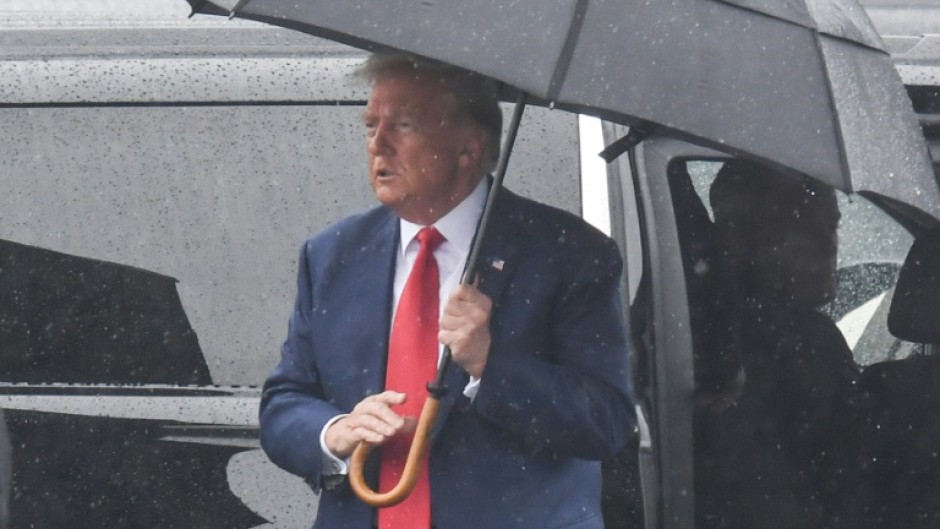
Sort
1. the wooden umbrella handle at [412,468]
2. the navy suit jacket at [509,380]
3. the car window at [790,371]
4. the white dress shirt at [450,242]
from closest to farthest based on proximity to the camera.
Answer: the wooden umbrella handle at [412,468] < the navy suit jacket at [509,380] < the white dress shirt at [450,242] < the car window at [790,371]

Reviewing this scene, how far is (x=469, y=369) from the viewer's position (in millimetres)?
2295

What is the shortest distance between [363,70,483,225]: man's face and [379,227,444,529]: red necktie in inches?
4.1

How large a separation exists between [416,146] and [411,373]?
14.2 inches

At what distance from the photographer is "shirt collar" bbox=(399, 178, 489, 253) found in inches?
95.9

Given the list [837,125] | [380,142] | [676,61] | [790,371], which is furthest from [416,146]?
[790,371]

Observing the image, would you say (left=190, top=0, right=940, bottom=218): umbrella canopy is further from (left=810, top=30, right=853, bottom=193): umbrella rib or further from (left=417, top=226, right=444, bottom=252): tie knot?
(left=417, top=226, right=444, bottom=252): tie knot

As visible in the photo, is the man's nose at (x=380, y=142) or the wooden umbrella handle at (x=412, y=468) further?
the man's nose at (x=380, y=142)

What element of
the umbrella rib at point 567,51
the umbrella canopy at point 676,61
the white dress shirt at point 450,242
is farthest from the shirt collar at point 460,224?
the umbrella rib at point 567,51

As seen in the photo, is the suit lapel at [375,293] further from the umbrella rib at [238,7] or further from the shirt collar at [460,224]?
the umbrella rib at [238,7]

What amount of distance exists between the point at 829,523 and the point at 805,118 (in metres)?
1.18

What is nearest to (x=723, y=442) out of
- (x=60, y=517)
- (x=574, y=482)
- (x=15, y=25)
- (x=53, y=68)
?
(x=574, y=482)

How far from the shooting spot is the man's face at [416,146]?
7.86 feet

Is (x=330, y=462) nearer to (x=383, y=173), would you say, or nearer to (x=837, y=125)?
(x=383, y=173)

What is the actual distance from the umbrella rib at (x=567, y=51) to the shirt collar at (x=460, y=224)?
0.46 m
